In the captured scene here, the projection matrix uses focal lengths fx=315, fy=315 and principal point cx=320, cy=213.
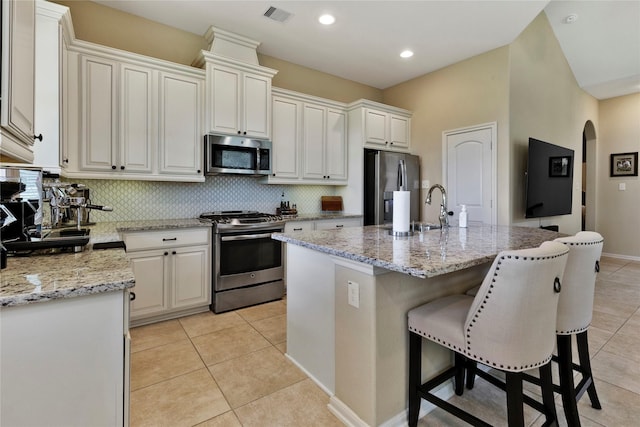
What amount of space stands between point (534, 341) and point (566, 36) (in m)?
5.17

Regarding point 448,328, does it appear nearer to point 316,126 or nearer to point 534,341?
point 534,341

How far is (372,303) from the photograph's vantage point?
1.49 meters

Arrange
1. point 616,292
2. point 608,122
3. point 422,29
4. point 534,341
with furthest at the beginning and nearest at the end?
point 608,122, point 616,292, point 422,29, point 534,341

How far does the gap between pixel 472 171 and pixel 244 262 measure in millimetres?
3054

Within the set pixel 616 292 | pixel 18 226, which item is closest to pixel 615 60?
pixel 616 292

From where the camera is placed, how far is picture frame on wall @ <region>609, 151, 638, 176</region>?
5664 millimetres

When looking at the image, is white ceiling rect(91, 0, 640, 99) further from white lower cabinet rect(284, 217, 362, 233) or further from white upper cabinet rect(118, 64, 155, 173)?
white lower cabinet rect(284, 217, 362, 233)

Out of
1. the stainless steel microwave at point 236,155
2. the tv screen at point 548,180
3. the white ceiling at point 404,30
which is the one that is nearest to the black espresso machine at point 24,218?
the stainless steel microwave at point 236,155

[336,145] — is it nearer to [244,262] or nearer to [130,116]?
[244,262]

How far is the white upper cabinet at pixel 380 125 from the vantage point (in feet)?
14.3

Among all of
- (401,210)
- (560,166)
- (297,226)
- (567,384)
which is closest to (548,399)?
(567,384)

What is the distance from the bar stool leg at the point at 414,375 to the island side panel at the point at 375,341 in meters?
0.05

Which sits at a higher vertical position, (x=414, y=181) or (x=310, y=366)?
(x=414, y=181)

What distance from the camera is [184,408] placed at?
178 centimetres
